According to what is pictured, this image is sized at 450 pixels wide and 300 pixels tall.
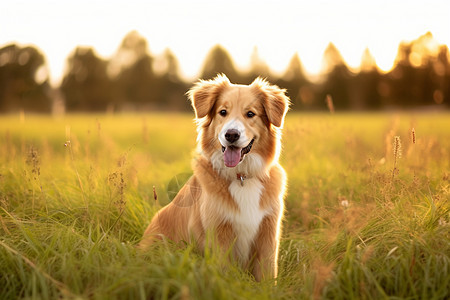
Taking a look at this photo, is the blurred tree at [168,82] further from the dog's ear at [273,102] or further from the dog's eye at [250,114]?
the dog's eye at [250,114]

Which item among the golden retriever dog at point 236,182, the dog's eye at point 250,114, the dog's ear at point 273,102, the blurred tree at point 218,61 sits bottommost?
the golden retriever dog at point 236,182

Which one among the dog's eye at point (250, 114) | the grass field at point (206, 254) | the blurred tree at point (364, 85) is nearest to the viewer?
the grass field at point (206, 254)

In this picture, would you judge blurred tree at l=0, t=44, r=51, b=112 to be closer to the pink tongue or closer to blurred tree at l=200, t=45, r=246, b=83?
the pink tongue

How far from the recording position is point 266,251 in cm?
342

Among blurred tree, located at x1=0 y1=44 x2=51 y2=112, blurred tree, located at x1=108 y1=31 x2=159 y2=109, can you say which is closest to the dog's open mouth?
blurred tree, located at x1=0 y1=44 x2=51 y2=112

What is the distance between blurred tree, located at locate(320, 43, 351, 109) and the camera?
3506 cm

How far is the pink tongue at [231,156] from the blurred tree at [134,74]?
37.3 m

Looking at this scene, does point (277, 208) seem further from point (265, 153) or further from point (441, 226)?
point (441, 226)

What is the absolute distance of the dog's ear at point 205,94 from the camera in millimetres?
3785

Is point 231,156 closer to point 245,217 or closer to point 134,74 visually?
point 245,217

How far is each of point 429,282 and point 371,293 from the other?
397 mm

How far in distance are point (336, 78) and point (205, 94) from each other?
34.0m

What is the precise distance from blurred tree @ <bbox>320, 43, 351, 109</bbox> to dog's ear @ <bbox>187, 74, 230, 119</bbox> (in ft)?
105

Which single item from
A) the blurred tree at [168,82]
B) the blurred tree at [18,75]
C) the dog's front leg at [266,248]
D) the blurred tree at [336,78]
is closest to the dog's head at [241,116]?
the dog's front leg at [266,248]
